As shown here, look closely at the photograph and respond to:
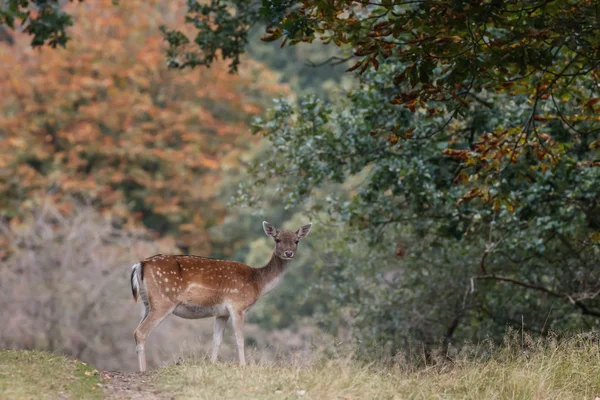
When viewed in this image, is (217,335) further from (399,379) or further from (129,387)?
(399,379)

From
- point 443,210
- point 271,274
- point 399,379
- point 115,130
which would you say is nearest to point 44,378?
point 399,379

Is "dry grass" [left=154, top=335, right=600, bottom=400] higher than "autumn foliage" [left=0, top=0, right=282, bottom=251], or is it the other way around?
"autumn foliage" [left=0, top=0, right=282, bottom=251]

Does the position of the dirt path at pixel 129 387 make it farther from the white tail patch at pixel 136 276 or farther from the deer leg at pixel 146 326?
the white tail patch at pixel 136 276

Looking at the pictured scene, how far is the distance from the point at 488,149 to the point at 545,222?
2.20m

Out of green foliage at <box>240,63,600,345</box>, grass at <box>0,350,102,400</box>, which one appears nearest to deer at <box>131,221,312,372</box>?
grass at <box>0,350,102,400</box>

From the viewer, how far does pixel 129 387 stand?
30.2 ft

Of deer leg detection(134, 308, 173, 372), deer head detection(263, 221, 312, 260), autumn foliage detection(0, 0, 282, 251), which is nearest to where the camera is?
deer leg detection(134, 308, 173, 372)

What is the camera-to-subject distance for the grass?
8.48 meters

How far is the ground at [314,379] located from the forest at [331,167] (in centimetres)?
41

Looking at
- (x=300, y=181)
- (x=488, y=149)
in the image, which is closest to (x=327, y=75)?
(x=300, y=181)

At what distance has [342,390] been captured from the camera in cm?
Result: 887

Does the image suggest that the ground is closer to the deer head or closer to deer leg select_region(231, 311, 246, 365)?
deer leg select_region(231, 311, 246, 365)

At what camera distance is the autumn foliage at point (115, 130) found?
33.9m

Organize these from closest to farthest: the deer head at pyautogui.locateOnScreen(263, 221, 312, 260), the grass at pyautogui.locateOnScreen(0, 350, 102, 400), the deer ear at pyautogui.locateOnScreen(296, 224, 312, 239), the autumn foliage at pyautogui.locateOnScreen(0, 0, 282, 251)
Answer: the grass at pyautogui.locateOnScreen(0, 350, 102, 400) < the deer head at pyautogui.locateOnScreen(263, 221, 312, 260) < the deer ear at pyautogui.locateOnScreen(296, 224, 312, 239) < the autumn foliage at pyautogui.locateOnScreen(0, 0, 282, 251)
